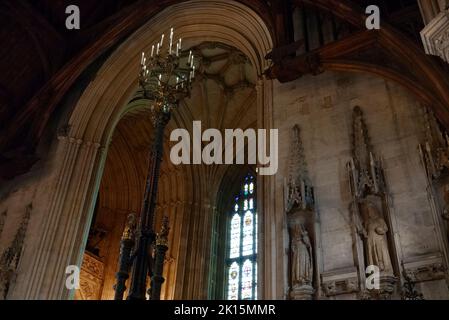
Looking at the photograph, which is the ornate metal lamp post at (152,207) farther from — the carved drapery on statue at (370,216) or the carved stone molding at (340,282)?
the carved drapery on statue at (370,216)

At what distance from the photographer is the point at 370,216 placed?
7.23 metres

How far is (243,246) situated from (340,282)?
31.1 ft

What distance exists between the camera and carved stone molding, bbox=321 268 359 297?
22.5 feet

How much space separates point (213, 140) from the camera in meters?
17.1

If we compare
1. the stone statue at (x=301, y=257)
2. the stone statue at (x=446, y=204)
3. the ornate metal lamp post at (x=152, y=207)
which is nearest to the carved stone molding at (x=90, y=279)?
the stone statue at (x=301, y=257)

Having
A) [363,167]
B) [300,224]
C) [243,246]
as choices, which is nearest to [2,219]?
[243,246]

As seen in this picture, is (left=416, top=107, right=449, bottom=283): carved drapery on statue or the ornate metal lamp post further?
(left=416, top=107, right=449, bottom=283): carved drapery on statue

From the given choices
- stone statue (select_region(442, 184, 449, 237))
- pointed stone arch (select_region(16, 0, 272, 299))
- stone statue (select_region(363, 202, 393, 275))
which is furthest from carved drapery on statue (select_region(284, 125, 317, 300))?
stone statue (select_region(442, 184, 449, 237))

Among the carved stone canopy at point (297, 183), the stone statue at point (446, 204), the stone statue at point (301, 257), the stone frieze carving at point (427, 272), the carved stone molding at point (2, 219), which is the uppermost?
the carved stone molding at point (2, 219)

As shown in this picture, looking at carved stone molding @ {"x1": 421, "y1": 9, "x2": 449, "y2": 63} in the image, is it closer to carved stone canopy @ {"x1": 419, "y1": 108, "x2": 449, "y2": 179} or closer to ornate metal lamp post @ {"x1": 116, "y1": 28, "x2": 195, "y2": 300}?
carved stone canopy @ {"x1": 419, "y1": 108, "x2": 449, "y2": 179}

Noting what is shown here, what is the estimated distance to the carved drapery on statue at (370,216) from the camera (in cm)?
673

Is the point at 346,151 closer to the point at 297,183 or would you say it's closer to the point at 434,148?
the point at 297,183

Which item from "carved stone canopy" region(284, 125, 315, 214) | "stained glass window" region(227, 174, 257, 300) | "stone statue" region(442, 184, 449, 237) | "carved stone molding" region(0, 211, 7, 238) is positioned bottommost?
"stone statue" region(442, 184, 449, 237)

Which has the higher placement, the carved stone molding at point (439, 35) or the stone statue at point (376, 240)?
the carved stone molding at point (439, 35)
